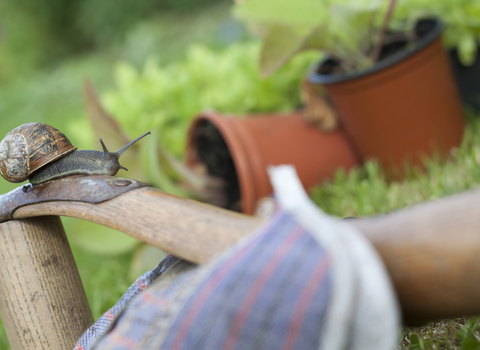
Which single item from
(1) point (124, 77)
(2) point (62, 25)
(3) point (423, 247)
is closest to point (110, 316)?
(3) point (423, 247)

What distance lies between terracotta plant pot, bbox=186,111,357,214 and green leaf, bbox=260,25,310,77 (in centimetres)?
19

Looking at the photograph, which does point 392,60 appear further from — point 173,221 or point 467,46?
point 173,221

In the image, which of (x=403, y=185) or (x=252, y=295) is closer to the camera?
(x=252, y=295)

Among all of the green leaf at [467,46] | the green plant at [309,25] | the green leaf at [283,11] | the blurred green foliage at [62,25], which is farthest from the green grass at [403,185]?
the blurred green foliage at [62,25]

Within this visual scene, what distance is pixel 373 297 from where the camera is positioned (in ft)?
0.88

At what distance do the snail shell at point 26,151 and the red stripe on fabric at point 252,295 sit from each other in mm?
Result: 349

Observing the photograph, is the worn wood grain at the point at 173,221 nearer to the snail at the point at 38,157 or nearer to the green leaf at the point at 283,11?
the snail at the point at 38,157

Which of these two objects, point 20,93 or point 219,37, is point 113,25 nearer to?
point 20,93

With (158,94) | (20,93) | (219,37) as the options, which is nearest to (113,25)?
(20,93)

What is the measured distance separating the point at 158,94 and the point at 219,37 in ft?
8.88

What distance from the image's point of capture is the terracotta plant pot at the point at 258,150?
121 cm

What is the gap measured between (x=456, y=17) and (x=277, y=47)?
0.57 meters

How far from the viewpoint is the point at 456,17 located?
1.30 metres

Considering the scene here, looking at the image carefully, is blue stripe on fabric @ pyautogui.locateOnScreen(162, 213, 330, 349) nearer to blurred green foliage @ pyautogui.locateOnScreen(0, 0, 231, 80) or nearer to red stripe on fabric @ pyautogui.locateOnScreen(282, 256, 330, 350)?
red stripe on fabric @ pyautogui.locateOnScreen(282, 256, 330, 350)
